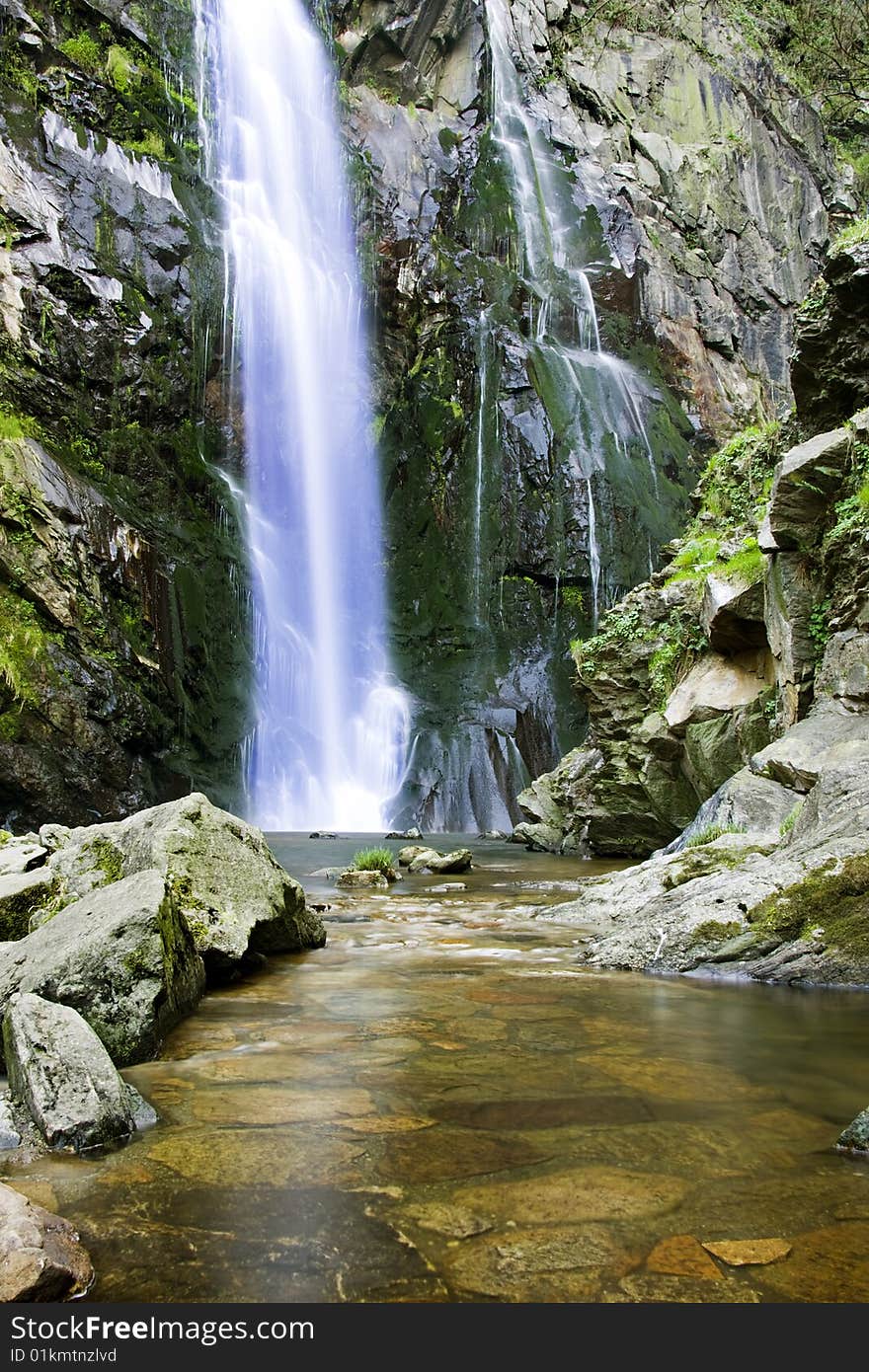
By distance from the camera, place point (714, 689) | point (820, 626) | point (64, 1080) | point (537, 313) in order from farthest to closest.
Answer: point (537, 313), point (714, 689), point (820, 626), point (64, 1080)

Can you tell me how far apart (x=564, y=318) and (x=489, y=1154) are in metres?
34.2

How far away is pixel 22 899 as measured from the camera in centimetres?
539

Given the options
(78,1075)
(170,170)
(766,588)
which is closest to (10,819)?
(766,588)

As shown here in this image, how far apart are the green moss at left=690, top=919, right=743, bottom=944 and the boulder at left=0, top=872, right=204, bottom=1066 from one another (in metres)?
3.17

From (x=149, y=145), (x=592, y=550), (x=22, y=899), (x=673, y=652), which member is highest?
(x=149, y=145)

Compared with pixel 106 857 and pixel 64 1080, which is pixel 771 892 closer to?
pixel 64 1080

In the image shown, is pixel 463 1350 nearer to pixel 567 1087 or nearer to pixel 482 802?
pixel 567 1087

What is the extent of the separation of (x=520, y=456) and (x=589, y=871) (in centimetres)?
2054

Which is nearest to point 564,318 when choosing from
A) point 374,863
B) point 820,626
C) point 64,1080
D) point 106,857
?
point 820,626

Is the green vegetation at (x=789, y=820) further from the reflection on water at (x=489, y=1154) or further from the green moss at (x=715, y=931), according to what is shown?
the reflection on water at (x=489, y=1154)

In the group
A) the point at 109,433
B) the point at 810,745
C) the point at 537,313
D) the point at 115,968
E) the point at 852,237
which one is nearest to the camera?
the point at 115,968

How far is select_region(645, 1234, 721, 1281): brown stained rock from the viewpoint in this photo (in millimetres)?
1882

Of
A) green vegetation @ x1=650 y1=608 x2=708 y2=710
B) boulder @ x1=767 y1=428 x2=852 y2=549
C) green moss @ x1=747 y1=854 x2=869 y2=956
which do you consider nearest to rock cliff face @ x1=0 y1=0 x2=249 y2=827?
green vegetation @ x1=650 y1=608 x2=708 y2=710

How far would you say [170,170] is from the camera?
27.8m
